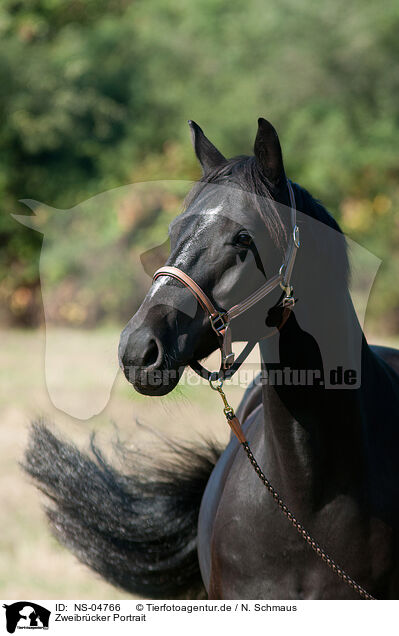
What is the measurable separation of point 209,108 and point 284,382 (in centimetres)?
1628

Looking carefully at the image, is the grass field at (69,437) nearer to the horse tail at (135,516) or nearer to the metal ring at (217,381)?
the horse tail at (135,516)

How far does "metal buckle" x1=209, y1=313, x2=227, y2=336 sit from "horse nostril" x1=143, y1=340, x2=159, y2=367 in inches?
8.1

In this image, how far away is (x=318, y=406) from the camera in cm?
233

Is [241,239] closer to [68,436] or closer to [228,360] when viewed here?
[228,360]

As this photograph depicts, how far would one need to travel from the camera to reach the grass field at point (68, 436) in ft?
11.1

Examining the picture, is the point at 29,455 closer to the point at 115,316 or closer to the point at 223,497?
the point at 223,497

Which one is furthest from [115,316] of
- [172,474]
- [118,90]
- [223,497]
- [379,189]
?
[223,497]

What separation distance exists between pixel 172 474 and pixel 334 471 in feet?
4.87

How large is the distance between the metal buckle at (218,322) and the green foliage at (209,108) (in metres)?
13.8

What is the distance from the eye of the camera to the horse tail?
3.56 meters

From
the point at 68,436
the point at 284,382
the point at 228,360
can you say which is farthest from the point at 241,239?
the point at 68,436

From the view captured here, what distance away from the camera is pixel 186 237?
212 cm
